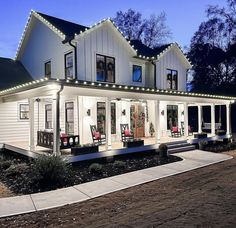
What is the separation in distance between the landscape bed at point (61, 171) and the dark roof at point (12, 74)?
212 inches

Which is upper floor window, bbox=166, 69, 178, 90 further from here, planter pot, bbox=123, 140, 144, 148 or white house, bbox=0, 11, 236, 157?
planter pot, bbox=123, 140, 144, 148

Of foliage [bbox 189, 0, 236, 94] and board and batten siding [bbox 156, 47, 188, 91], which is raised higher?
foliage [bbox 189, 0, 236, 94]

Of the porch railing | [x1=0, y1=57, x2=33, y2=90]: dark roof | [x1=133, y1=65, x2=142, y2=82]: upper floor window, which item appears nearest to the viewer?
the porch railing

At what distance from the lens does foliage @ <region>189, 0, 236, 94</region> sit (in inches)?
1244

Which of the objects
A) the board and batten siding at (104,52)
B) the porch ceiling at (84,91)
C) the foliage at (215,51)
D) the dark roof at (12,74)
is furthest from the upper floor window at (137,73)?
the foliage at (215,51)

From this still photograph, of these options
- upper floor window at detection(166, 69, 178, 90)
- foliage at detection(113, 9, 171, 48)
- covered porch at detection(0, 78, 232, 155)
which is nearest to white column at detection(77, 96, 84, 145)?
covered porch at detection(0, 78, 232, 155)

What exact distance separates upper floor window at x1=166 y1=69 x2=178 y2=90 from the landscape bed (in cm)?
726

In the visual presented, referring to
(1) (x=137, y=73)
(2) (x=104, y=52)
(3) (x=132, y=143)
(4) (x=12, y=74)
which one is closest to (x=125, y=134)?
(3) (x=132, y=143)

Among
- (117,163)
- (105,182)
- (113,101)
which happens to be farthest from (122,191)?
(113,101)

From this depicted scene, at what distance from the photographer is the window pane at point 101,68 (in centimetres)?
1495

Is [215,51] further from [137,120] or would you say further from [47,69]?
[47,69]

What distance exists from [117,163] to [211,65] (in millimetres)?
25271

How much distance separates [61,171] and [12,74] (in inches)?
438

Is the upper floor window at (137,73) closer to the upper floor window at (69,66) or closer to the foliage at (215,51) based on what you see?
the upper floor window at (69,66)
